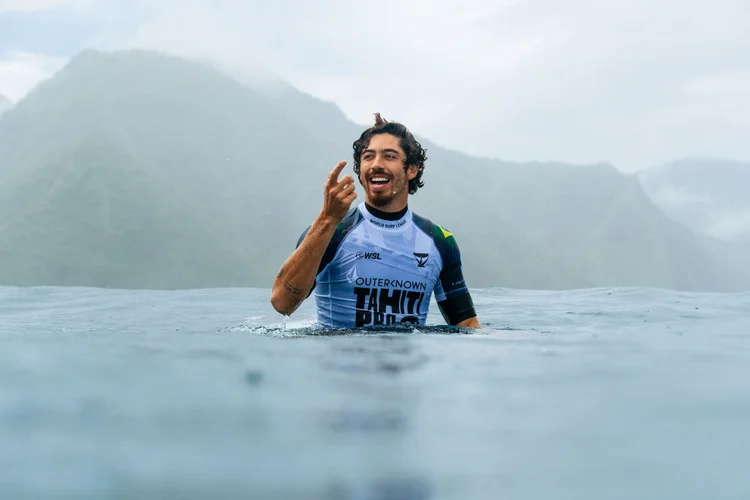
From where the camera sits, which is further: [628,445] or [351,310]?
[351,310]

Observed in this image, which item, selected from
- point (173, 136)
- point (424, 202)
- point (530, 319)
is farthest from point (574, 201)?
point (530, 319)

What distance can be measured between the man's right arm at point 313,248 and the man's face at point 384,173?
0.92 m

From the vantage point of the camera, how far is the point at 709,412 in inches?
134

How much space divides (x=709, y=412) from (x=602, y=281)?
179ft

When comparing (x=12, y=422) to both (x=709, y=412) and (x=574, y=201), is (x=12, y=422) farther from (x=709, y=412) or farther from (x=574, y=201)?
(x=574, y=201)

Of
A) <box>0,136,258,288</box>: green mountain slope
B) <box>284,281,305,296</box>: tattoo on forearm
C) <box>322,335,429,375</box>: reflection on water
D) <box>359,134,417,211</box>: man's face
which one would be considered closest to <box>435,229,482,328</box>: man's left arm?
<box>359,134,417,211</box>: man's face

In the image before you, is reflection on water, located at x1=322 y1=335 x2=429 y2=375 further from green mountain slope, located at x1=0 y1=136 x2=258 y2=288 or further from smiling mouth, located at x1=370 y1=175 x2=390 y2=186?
green mountain slope, located at x1=0 y1=136 x2=258 y2=288

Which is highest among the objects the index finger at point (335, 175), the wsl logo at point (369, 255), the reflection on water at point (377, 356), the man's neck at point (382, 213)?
the index finger at point (335, 175)

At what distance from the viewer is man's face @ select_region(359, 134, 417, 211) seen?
5750 millimetres

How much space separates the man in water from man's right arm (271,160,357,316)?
0.52m

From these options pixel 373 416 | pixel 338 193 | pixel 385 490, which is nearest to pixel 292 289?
pixel 338 193

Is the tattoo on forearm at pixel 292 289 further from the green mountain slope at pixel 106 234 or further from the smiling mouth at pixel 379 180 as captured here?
the green mountain slope at pixel 106 234

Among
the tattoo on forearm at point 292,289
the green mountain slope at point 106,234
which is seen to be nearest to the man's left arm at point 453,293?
the tattoo on forearm at point 292,289

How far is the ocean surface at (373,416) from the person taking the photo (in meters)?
2.50
